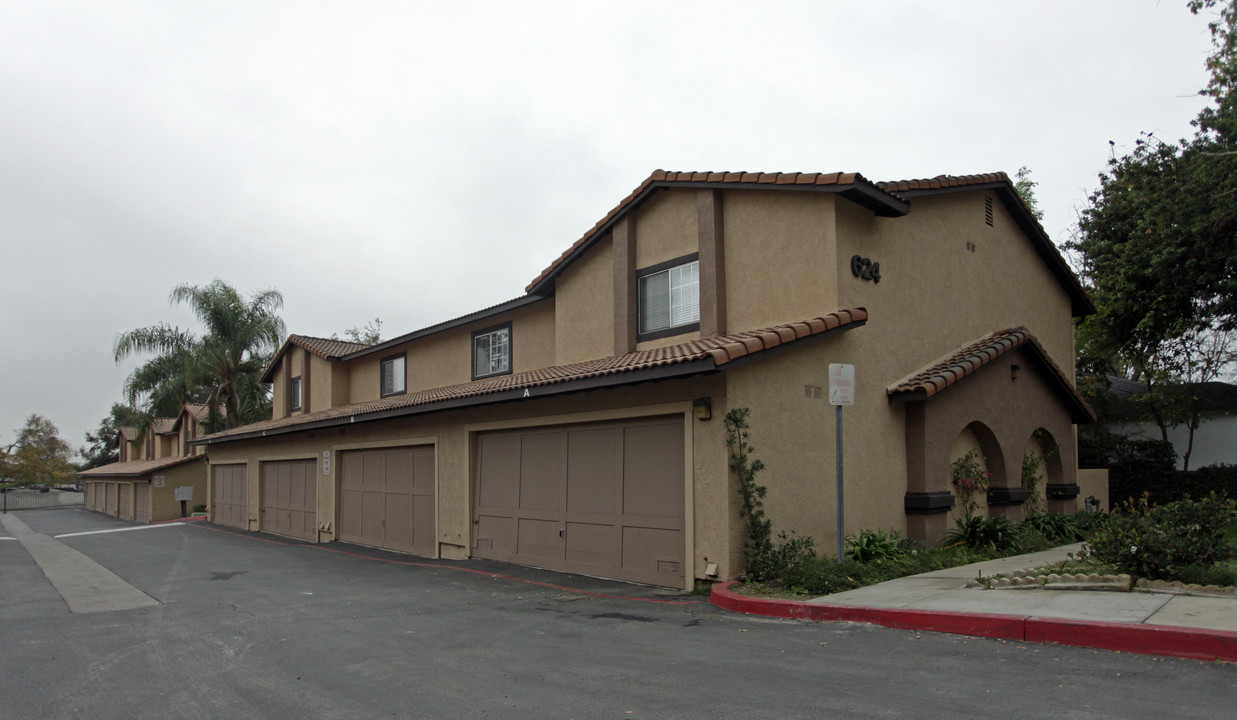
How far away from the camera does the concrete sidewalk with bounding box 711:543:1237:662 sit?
582 centimetres

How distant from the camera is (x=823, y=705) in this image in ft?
16.6

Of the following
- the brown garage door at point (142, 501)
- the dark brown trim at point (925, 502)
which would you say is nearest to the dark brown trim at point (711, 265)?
the dark brown trim at point (925, 502)

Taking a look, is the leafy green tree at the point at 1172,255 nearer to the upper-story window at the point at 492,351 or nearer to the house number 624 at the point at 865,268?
the house number 624 at the point at 865,268

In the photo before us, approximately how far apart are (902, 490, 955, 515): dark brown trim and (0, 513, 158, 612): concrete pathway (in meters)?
10.4

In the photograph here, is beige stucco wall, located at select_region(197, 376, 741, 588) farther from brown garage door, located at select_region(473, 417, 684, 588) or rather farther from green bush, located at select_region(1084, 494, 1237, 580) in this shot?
green bush, located at select_region(1084, 494, 1237, 580)

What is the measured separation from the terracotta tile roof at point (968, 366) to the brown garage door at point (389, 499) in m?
9.22

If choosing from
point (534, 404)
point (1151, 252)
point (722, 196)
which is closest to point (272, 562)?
point (534, 404)

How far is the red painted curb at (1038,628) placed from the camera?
5648 mm

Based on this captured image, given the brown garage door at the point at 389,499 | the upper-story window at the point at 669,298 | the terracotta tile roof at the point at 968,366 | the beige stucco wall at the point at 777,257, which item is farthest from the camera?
the brown garage door at the point at 389,499

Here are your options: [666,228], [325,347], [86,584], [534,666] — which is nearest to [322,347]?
[325,347]

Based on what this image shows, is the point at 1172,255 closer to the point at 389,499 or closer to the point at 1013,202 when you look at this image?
the point at 1013,202

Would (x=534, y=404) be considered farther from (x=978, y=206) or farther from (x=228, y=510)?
(x=228, y=510)

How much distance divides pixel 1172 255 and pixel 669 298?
12310 millimetres

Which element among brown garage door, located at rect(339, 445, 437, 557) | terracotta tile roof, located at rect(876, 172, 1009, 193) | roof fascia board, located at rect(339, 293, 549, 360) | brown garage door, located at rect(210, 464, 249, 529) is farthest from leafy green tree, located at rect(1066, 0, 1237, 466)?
brown garage door, located at rect(210, 464, 249, 529)
